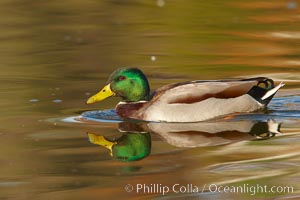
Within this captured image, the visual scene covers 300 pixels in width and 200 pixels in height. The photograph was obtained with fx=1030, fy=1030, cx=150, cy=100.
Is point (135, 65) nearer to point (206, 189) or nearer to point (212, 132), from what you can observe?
point (212, 132)

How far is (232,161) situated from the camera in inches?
363

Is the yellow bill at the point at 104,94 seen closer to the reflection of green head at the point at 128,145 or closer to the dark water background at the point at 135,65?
the dark water background at the point at 135,65

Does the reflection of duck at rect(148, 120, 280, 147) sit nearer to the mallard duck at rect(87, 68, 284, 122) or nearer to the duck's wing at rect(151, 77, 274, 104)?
the mallard duck at rect(87, 68, 284, 122)

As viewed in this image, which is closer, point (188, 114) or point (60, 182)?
point (60, 182)

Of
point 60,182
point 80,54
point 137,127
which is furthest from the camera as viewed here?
point 80,54

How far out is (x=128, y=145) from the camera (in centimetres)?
1031

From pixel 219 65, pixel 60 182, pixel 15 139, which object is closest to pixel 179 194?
pixel 60 182

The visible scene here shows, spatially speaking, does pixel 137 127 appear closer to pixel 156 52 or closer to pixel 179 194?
pixel 179 194

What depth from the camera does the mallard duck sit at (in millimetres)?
11453

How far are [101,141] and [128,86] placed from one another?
1.60 metres

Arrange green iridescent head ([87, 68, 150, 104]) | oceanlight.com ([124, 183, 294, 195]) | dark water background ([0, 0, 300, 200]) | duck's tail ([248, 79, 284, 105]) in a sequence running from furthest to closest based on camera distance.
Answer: green iridescent head ([87, 68, 150, 104])
duck's tail ([248, 79, 284, 105])
dark water background ([0, 0, 300, 200])
oceanlight.com ([124, 183, 294, 195])

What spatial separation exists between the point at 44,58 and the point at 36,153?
568cm

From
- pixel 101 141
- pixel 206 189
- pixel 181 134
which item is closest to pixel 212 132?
pixel 181 134

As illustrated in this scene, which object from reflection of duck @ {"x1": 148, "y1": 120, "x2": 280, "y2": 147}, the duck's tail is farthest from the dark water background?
the duck's tail
